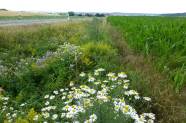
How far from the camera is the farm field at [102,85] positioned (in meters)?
3.92

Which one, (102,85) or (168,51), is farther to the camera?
(168,51)

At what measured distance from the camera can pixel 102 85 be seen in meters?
4.81

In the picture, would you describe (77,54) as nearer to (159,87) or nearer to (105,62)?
(105,62)

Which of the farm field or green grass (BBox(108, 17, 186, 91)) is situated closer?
the farm field

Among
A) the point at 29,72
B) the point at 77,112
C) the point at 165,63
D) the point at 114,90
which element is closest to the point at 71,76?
the point at 29,72

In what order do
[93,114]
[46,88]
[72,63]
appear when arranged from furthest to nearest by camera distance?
[72,63]
[46,88]
[93,114]

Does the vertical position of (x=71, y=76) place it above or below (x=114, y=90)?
below

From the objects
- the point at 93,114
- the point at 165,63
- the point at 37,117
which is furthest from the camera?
the point at 165,63

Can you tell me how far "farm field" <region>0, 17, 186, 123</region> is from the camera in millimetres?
3916

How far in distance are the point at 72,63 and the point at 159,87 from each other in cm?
314

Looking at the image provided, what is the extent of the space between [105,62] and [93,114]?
417 cm

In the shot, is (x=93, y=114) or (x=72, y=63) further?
(x=72, y=63)

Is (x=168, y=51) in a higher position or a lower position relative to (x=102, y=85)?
lower

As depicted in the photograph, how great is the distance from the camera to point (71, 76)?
7730mm
